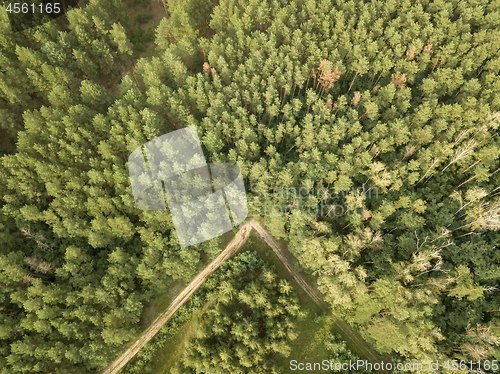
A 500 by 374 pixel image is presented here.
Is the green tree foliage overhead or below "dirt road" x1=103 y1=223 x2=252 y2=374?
below

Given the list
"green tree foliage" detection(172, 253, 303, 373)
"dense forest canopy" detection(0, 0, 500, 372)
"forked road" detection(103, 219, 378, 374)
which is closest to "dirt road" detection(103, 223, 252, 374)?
"forked road" detection(103, 219, 378, 374)

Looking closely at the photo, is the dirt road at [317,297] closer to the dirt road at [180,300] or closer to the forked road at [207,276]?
the forked road at [207,276]

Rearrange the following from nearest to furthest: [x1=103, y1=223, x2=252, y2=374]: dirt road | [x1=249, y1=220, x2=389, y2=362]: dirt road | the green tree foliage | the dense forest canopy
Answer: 1. the green tree foliage
2. the dense forest canopy
3. [x1=103, y1=223, x2=252, y2=374]: dirt road
4. [x1=249, y1=220, x2=389, y2=362]: dirt road

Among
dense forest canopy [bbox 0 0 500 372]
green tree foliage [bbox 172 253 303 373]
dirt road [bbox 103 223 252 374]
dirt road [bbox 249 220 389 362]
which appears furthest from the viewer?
dirt road [bbox 249 220 389 362]

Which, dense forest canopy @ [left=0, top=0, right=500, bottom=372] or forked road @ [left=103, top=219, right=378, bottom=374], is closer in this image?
dense forest canopy @ [left=0, top=0, right=500, bottom=372]

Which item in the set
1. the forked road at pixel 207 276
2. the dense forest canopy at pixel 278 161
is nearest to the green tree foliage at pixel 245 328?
the dense forest canopy at pixel 278 161

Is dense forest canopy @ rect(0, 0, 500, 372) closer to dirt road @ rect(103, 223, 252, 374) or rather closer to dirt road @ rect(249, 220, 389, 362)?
dirt road @ rect(249, 220, 389, 362)

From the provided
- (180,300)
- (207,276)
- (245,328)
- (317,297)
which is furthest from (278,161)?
(180,300)
